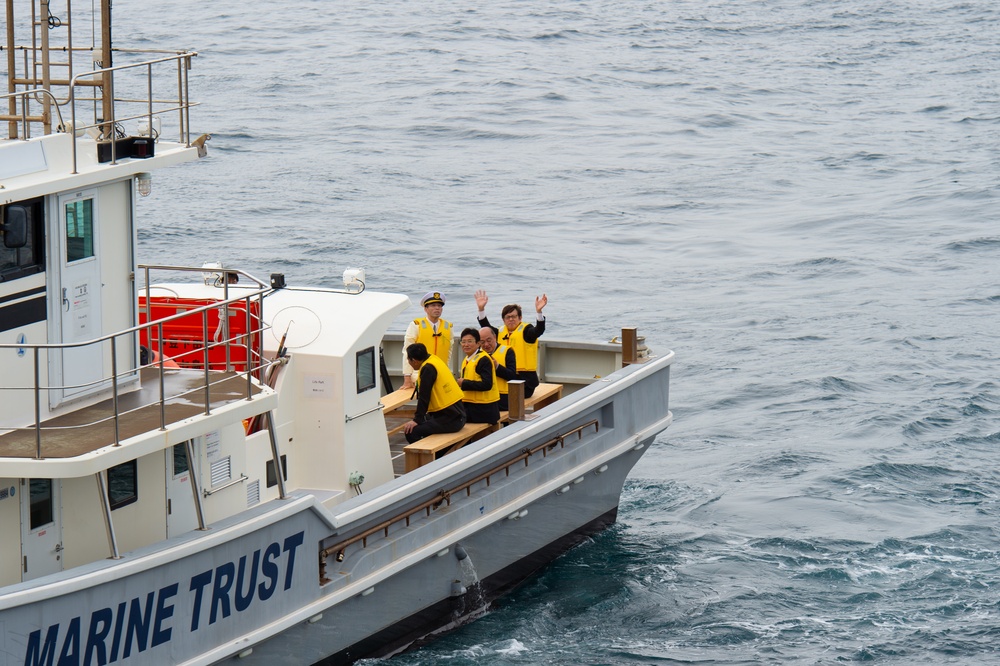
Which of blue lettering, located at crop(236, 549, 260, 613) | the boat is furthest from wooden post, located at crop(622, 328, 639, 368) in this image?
blue lettering, located at crop(236, 549, 260, 613)

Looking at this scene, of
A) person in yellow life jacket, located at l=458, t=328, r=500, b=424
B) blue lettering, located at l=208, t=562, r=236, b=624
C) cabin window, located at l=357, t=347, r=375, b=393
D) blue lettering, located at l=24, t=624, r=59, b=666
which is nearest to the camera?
blue lettering, located at l=24, t=624, r=59, b=666

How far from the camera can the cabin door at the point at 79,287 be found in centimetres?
926

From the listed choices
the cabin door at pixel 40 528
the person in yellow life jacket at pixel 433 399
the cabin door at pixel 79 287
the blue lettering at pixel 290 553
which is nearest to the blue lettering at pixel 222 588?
the blue lettering at pixel 290 553

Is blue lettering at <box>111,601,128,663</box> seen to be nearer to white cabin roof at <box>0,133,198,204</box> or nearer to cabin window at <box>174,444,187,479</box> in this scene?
cabin window at <box>174,444,187,479</box>

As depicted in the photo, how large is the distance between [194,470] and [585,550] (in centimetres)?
529

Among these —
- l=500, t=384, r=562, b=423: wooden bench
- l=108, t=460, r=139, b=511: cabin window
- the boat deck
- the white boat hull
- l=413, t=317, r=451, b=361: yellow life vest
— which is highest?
the boat deck

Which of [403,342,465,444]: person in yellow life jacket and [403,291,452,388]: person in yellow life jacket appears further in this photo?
[403,291,452,388]: person in yellow life jacket

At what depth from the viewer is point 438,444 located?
479 inches

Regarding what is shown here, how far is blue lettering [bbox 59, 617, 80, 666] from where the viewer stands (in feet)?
28.5

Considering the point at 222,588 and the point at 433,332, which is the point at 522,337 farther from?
the point at 222,588

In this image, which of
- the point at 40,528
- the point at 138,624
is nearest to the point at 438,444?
the point at 138,624

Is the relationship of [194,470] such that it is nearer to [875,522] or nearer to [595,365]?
[595,365]

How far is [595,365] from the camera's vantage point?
14.8 metres

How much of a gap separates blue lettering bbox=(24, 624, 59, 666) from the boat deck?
103 centimetres
